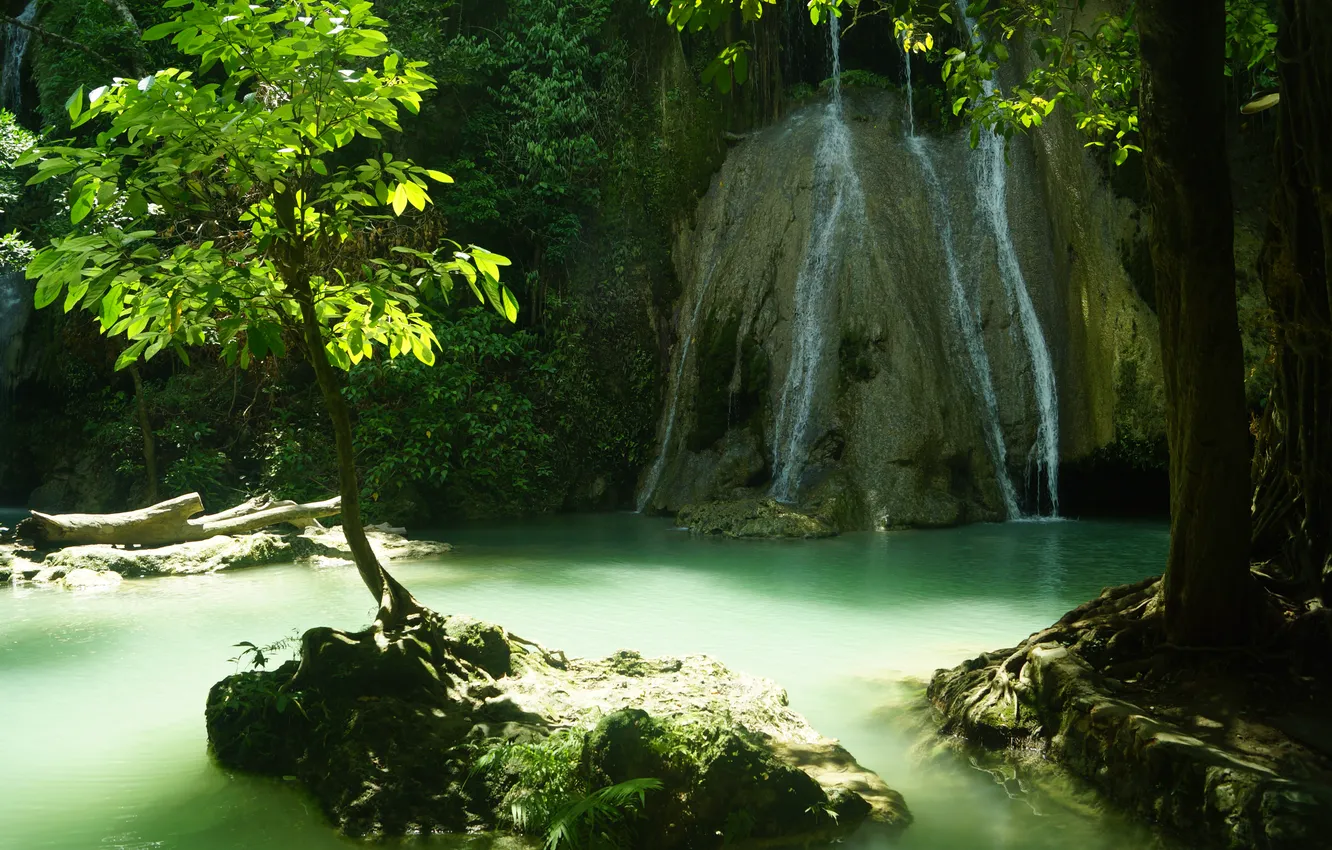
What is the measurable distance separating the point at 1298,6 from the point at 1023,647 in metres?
3.06

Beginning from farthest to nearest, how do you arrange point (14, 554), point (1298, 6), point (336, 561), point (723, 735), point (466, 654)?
point (336, 561) < point (14, 554) < point (466, 654) < point (1298, 6) < point (723, 735)

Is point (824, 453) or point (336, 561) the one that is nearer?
point (336, 561)

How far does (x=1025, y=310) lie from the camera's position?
15.2 metres

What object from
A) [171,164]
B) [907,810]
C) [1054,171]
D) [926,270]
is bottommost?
[907,810]

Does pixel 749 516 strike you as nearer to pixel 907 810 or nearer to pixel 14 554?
pixel 14 554

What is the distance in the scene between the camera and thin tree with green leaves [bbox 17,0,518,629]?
→ 3.86m

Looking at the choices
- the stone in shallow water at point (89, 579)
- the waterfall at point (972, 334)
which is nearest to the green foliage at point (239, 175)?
the stone in shallow water at point (89, 579)

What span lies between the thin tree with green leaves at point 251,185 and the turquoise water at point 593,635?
1330mm

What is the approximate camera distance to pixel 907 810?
13.3ft

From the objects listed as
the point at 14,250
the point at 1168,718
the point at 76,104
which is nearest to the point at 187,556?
the point at 14,250

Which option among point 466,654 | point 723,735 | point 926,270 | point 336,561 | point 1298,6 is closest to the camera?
point 723,735

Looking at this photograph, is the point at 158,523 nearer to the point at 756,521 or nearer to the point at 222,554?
the point at 222,554

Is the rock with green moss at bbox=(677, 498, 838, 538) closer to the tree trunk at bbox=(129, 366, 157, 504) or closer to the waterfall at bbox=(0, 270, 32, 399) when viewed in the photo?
the tree trunk at bbox=(129, 366, 157, 504)

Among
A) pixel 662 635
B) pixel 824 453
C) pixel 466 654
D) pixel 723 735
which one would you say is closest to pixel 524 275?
pixel 824 453
